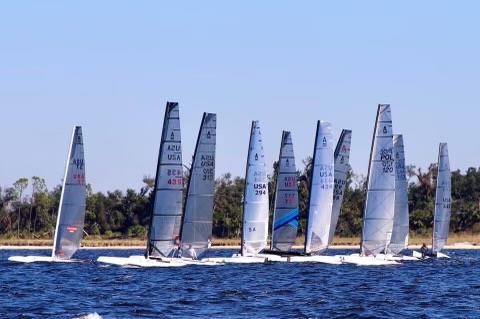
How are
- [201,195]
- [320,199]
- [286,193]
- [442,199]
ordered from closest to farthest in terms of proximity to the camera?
[201,195]
[320,199]
[286,193]
[442,199]

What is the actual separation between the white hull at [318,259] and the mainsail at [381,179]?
94.9 inches

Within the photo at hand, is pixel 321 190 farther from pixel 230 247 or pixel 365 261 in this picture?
pixel 230 247

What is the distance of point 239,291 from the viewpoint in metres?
45.3

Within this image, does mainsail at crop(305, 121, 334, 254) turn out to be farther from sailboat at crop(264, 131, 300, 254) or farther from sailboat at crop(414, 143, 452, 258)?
sailboat at crop(414, 143, 452, 258)

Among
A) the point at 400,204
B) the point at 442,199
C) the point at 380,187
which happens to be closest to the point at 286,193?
the point at 380,187

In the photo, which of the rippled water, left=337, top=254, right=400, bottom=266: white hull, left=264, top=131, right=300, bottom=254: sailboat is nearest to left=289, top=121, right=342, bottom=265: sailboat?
left=337, top=254, right=400, bottom=266: white hull

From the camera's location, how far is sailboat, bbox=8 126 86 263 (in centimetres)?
6125

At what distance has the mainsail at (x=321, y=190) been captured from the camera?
64625mm

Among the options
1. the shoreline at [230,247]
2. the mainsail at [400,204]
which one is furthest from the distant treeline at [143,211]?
the mainsail at [400,204]

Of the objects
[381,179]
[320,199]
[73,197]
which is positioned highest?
[381,179]

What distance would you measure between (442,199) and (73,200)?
83.4 ft

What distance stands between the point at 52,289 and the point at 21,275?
948cm

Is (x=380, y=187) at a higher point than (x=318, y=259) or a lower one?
higher

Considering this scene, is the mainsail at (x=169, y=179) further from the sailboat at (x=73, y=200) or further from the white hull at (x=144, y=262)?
the sailboat at (x=73, y=200)
